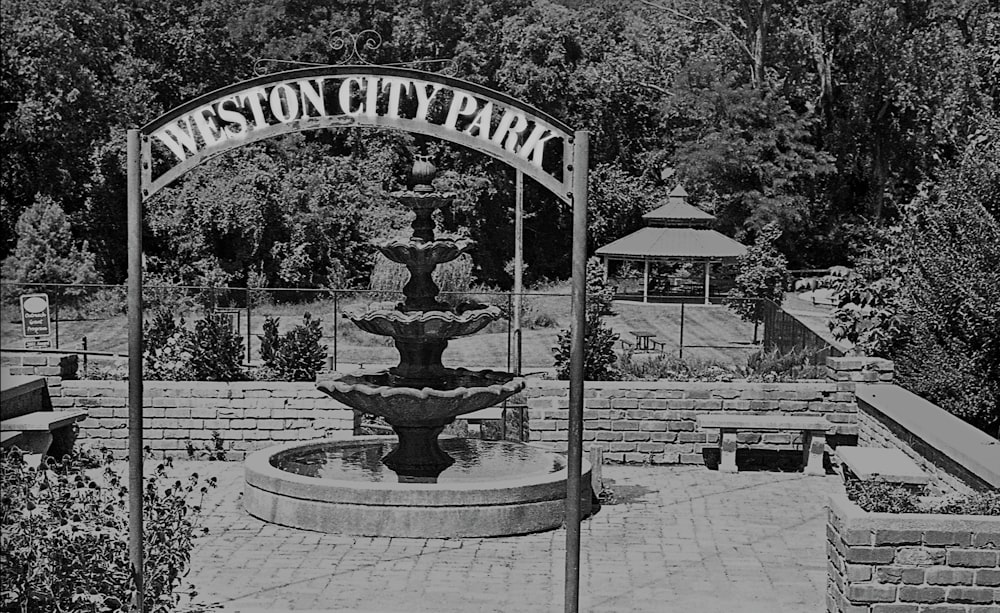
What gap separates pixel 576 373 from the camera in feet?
26.6

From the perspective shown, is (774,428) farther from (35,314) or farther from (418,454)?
(35,314)

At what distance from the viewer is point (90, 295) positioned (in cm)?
3197

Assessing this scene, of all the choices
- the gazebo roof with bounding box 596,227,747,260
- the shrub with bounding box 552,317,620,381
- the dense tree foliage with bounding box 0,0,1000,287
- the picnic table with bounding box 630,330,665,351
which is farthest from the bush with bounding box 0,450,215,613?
the dense tree foliage with bounding box 0,0,1000,287

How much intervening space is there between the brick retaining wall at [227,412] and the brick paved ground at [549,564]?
6.61 ft

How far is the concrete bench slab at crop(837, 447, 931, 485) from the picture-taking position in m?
12.4

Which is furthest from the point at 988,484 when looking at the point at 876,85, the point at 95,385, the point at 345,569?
the point at 876,85

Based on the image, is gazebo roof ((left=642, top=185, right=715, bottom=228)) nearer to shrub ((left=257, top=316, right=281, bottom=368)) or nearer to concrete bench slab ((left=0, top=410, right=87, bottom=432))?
shrub ((left=257, top=316, right=281, bottom=368))

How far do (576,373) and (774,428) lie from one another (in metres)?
8.14

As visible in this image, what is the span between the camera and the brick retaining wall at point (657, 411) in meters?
16.2

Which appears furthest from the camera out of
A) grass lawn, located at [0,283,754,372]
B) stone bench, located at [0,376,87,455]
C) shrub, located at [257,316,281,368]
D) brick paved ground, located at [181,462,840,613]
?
grass lawn, located at [0,283,754,372]

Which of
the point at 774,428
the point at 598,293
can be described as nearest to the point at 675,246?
the point at 598,293

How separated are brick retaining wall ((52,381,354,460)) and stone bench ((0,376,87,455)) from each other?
0.33 meters

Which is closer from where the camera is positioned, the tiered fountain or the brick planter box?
the brick planter box

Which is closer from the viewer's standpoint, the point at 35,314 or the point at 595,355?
the point at 595,355
